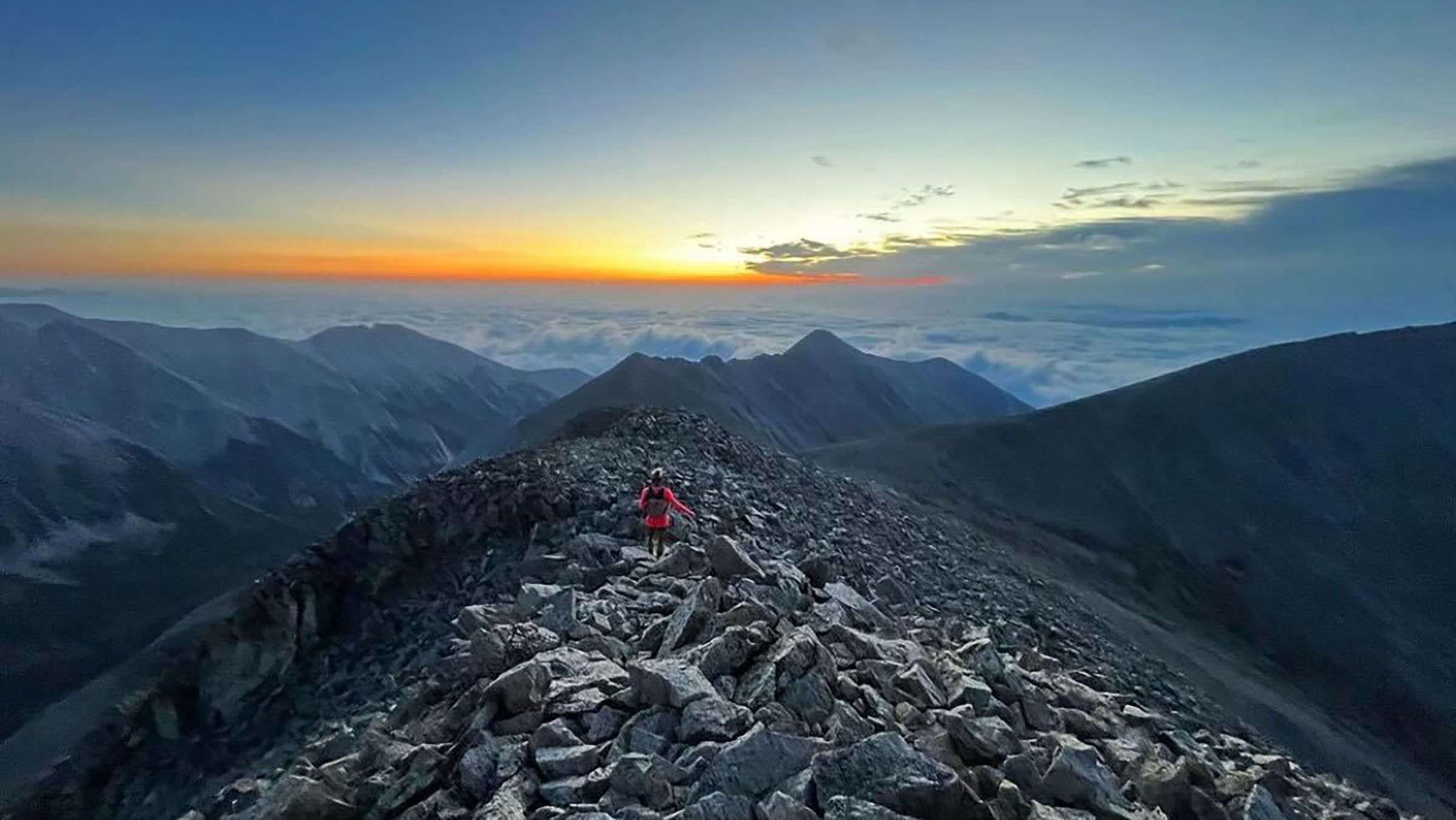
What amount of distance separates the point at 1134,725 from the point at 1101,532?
2282 inches

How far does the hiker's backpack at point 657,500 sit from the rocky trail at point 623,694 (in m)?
0.92

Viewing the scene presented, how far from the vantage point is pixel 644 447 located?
103ft

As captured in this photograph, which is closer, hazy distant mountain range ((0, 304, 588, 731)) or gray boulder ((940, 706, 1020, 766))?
gray boulder ((940, 706, 1020, 766))

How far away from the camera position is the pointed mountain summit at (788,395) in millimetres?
108125

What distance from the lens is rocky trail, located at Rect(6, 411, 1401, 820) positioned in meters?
8.70

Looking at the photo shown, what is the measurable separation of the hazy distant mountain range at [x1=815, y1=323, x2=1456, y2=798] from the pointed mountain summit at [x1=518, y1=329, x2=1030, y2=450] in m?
25.0

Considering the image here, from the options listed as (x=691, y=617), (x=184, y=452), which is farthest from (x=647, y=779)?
(x=184, y=452)

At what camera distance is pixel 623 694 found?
10016 millimetres

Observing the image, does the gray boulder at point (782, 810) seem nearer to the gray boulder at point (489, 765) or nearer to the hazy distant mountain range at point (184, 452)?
the gray boulder at point (489, 765)

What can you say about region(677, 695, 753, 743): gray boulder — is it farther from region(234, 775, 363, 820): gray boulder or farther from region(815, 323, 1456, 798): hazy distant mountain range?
region(815, 323, 1456, 798): hazy distant mountain range

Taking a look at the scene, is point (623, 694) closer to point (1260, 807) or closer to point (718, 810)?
point (718, 810)

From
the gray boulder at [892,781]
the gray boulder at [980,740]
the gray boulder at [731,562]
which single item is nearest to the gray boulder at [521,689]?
the gray boulder at [892,781]

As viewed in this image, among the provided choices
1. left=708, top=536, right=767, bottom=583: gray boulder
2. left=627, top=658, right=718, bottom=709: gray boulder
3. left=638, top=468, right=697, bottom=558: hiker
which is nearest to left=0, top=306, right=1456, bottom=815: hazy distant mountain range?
left=638, top=468, right=697, bottom=558: hiker

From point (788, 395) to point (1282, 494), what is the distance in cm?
7930
